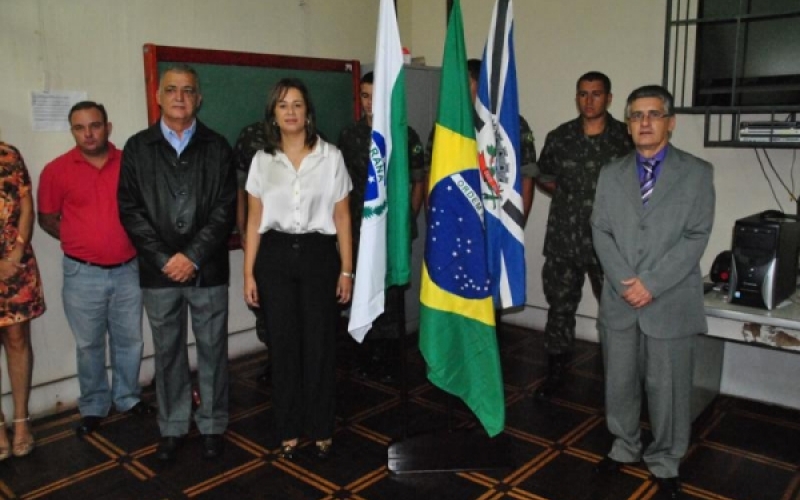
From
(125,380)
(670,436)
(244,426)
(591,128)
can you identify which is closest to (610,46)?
(591,128)

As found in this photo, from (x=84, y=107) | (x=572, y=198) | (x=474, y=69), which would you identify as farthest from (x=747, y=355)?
(x=84, y=107)

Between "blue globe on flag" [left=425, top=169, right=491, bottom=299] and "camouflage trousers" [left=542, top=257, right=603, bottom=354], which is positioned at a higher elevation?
"blue globe on flag" [left=425, top=169, right=491, bottom=299]

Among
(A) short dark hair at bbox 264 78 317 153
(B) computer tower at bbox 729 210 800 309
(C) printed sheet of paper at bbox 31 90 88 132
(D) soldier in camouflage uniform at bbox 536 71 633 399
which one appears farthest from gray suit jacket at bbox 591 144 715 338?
(C) printed sheet of paper at bbox 31 90 88 132

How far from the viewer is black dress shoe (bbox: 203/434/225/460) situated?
2.91 metres

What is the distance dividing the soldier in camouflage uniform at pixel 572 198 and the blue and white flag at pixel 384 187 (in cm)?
122

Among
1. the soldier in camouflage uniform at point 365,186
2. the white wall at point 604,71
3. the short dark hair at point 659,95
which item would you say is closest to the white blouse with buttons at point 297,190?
the soldier in camouflage uniform at point 365,186

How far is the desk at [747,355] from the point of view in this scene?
108 inches

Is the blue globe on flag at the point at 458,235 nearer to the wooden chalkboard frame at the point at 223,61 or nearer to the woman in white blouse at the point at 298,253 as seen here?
the woman in white blouse at the point at 298,253

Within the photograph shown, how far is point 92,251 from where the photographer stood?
124 inches

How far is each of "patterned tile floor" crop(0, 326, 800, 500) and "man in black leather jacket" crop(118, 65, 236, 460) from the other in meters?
0.22

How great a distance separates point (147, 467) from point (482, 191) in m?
1.84

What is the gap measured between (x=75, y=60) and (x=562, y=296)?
279 centimetres

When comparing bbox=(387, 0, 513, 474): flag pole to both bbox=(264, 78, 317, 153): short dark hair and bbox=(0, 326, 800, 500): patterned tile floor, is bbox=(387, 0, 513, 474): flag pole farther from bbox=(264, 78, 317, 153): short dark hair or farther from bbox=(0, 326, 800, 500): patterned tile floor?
bbox=(264, 78, 317, 153): short dark hair

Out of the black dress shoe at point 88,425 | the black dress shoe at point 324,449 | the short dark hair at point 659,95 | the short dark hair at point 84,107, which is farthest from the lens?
the black dress shoe at point 88,425
